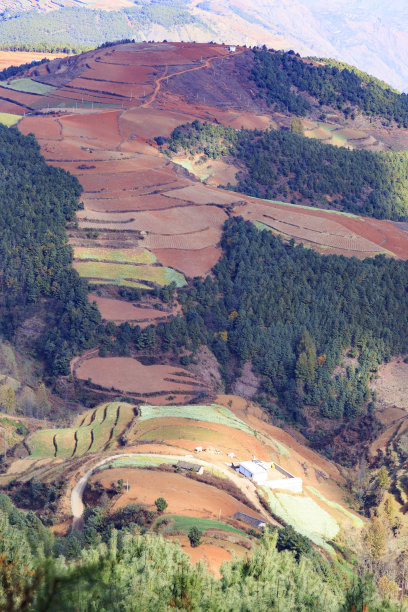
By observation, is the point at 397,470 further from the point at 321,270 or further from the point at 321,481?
the point at 321,270

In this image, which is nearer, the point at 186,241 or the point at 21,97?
the point at 186,241

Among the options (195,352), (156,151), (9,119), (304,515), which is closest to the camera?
(304,515)

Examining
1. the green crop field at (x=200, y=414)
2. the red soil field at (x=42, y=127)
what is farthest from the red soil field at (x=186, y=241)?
the red soil field at (x=42, y=127)

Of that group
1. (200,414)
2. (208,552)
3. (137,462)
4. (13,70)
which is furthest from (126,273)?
(13,70)

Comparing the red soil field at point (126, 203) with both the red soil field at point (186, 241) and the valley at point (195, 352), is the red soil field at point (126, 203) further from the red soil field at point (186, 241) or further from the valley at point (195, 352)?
the red soil field at point (186, 241)

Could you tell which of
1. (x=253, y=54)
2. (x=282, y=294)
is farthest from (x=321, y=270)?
(x=253, y=54)

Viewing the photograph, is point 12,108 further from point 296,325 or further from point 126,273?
point 296,325

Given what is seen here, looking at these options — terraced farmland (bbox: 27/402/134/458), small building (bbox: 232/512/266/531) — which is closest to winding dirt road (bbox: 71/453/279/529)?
small building (bbox: 232/512/266/531)
